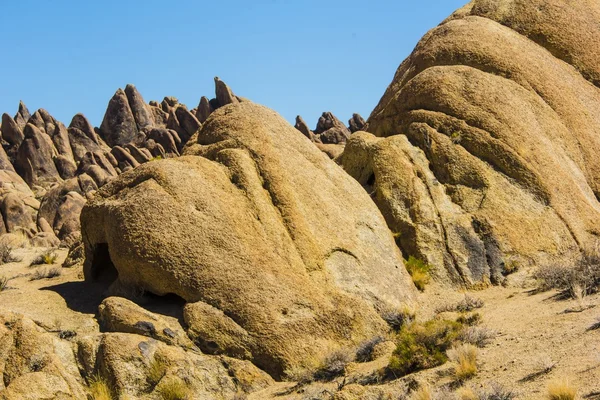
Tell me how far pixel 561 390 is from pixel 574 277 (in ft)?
18.7

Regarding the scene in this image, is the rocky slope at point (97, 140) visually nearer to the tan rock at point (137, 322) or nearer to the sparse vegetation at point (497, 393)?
the tan rock at point (137, 322)

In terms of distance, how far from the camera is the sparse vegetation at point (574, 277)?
13.7 metres

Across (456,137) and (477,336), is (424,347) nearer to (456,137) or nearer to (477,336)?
(477,336)

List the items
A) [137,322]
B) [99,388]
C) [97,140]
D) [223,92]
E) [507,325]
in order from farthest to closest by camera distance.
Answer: [97,140] < [223,92] < [507,325] < [137,322] < [99,388]

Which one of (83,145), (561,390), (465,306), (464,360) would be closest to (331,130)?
(83,145)

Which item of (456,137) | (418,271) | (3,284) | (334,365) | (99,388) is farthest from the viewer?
(456,137)

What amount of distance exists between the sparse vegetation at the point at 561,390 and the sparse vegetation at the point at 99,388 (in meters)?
6.67

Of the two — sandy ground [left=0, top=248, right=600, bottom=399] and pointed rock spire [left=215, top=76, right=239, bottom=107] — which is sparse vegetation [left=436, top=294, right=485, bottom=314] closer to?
sandy ground [left=0, top=248, right=600, bottom=399]

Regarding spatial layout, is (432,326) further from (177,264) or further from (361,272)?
(177,264)

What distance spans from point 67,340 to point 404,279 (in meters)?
6.86

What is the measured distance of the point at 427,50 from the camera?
70.9 feet

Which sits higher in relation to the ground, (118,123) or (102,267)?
(118,123)

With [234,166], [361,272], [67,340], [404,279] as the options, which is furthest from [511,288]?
[67,340]

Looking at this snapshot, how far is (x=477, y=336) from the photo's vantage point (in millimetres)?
12211
